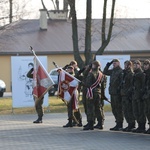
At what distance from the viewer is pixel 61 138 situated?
1443cm

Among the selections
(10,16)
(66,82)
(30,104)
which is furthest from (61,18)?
(66,82)

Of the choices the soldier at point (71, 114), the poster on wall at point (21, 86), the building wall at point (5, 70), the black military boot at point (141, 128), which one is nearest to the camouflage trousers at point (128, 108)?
the black military boot at point (141, 128)

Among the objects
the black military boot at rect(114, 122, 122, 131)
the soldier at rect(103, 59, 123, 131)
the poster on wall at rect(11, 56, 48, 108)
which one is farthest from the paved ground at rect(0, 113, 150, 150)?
the poster on wall at rect(11, 56, 48, 108)

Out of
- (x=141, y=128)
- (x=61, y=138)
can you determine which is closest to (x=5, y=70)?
(x=141, y=128)

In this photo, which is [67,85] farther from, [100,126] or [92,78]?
[100,126]

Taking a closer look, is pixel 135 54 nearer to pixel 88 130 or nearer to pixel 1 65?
pixel 1 65

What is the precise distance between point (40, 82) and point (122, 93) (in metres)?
4.02

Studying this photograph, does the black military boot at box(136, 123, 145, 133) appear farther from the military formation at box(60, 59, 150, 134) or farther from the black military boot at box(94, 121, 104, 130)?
the black military boot at box(94, 121, 104, 130)

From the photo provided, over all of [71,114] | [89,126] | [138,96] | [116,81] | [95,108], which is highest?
[116,81]

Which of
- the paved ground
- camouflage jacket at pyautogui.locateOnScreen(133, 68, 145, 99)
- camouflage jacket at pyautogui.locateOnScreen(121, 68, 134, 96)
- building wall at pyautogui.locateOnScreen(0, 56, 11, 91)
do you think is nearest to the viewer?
the paved ground

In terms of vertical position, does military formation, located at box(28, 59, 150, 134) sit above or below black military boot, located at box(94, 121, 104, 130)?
above

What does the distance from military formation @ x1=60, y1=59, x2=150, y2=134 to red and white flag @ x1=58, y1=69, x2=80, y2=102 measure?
345 mm

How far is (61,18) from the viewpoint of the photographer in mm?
52250

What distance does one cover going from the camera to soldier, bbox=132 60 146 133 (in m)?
14.9
